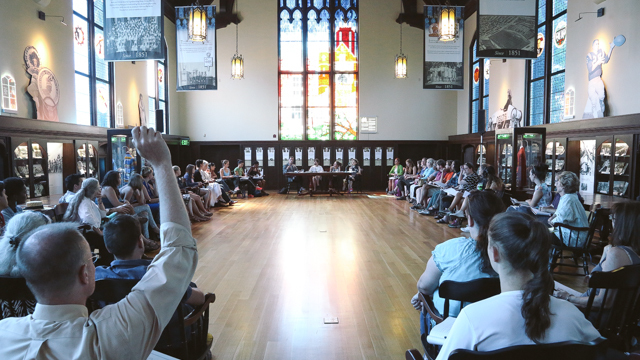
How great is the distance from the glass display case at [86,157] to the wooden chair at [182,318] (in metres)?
8.70

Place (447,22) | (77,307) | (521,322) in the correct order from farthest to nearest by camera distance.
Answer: (447,22), (521,322), (77,307)

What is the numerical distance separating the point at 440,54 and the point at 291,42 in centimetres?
759

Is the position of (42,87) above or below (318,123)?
above

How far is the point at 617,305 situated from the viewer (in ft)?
7.25

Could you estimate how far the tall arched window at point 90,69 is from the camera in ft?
32.2

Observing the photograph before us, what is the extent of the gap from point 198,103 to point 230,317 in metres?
13.5

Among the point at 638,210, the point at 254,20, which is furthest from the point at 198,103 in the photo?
the point at 638,210

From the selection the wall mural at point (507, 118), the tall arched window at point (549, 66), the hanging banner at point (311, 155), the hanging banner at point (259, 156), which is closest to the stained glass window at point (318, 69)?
the hanging banner at point (311, 155)

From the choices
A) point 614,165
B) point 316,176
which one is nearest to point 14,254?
point 614,165

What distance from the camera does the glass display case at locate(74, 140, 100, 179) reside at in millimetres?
9531

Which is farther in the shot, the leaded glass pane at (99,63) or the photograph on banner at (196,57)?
the leaded glass pane at (99,63)

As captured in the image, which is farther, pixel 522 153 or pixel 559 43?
pixel 559 43

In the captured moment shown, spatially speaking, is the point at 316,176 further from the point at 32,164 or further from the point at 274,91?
the point at 32,164

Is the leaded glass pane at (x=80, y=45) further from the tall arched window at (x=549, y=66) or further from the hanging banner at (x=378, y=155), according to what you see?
the tall arched window at (x=549, y=66)
